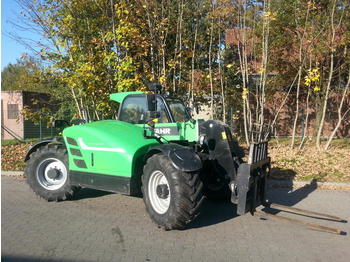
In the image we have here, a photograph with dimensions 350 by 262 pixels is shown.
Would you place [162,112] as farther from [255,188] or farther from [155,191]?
[255,188]

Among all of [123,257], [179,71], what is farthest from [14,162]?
[123,257]

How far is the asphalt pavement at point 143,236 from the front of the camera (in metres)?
4.55

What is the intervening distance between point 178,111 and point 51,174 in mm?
2722

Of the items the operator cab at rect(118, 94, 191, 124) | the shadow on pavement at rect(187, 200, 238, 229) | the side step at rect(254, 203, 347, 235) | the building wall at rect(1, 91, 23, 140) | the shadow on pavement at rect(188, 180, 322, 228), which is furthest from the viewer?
the building wall at rect(1, 91, 23, 140)

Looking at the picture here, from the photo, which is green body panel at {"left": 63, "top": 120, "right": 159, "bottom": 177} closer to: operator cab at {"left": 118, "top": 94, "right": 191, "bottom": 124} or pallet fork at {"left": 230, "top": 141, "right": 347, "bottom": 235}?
operator cab at {"left": 118, "top": 94, "right": 191, "bottom": 124}

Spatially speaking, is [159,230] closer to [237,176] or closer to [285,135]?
[237,176]

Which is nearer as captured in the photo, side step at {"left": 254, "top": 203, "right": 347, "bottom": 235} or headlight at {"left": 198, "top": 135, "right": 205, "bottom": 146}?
side step at {"left": 254, "top": 203, "right": 347, "bottom": 235}

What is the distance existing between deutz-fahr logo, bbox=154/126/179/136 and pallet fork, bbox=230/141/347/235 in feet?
4.15

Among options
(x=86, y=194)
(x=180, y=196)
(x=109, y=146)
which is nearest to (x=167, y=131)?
Answer: (x=109, y=146)

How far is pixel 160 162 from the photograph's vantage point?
5.38m

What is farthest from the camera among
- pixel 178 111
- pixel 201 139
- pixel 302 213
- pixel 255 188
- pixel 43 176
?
pixel 43 176

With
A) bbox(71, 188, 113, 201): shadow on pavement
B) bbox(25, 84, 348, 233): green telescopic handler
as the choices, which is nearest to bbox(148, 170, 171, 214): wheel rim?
bbox(25, 84, 348, 233): green telescopic handler

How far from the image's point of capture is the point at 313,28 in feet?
35.5

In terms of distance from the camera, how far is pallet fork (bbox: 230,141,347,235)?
17.0 ft
